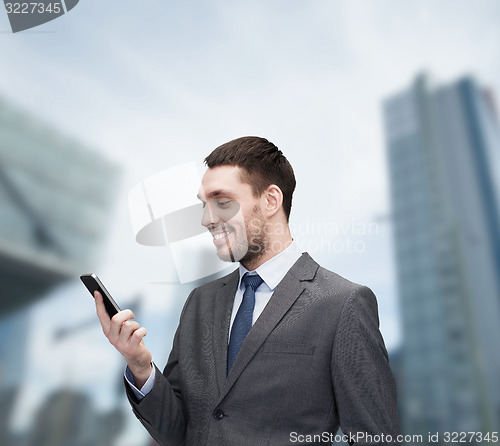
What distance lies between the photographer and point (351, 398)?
116 cm

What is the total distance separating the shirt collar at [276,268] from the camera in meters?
1.46

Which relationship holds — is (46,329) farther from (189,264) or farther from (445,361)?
(445,361)

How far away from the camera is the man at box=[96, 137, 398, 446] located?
119 centimetres

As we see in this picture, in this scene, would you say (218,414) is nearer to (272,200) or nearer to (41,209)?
(272,200)

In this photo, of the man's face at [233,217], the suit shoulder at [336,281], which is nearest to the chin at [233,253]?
the man's face at [233,217]

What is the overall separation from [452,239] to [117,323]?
30.1 feet

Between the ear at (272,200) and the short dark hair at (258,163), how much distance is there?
20 mm

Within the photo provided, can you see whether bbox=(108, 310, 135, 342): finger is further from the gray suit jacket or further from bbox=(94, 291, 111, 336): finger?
the gray suit jacket

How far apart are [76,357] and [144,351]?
3.75m

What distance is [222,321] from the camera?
1.43 metres

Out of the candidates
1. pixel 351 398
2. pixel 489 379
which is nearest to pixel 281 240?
pixel 351 398

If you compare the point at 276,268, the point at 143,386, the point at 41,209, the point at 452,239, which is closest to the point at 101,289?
the point at 143,386

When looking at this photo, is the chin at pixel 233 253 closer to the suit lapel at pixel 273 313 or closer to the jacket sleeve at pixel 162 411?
the suit lapel at pixel 273 313

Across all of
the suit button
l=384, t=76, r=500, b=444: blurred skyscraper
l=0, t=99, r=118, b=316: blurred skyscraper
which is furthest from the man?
l=384, t=76, r=500, b=444: blurred skyscraper
